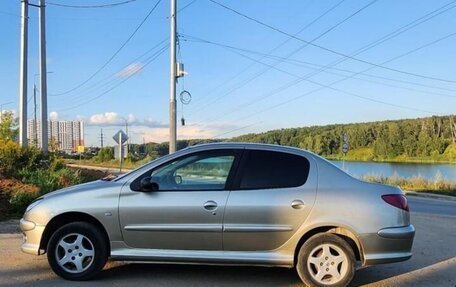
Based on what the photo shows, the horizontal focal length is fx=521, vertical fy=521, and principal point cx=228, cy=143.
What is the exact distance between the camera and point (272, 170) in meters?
6.05

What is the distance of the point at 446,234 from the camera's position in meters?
10.4

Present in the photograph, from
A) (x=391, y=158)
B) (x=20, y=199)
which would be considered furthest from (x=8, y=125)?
(x=391, y=158)

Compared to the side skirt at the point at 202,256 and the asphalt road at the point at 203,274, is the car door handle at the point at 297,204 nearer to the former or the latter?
the side skirt at the point at 202,256

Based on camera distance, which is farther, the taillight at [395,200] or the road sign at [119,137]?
the road sign at [119,137]

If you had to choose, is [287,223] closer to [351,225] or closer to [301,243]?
[301,243]

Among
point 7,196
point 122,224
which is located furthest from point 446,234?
point 7,196

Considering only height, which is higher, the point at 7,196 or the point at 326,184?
the point at 326,184

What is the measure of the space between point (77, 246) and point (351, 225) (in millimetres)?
3121

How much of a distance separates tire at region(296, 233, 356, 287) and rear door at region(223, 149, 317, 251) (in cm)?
28

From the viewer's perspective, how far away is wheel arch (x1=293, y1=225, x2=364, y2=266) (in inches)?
230

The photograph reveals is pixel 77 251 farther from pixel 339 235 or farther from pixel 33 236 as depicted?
pixel 339 235

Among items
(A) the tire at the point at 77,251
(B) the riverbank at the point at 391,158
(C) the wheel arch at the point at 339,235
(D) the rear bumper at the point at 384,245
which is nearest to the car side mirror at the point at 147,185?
(A) the tire at the point at 77,251

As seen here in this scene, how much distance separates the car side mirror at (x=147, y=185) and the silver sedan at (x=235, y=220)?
0.01 metres

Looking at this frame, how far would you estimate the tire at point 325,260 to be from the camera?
5.79 metres
